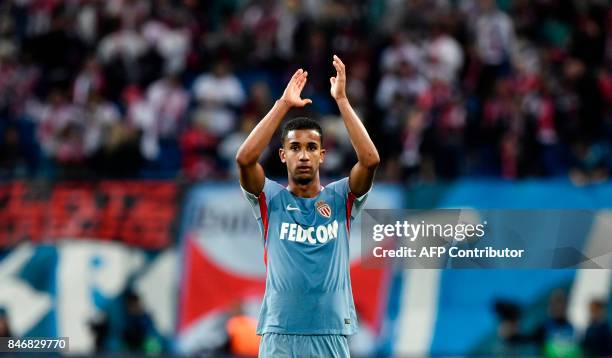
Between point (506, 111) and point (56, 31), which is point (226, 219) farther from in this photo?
point (56, 31)

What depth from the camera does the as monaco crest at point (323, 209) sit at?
6.80m

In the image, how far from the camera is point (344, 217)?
6.89 meters

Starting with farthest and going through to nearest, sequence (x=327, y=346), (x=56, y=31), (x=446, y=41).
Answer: (x=56, y=31) → (x=446, y=41) → (x=327, y=346)

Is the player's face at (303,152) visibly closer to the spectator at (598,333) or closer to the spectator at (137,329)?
the spectator at (598,333)

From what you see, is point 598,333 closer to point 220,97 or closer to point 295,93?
point 220,97

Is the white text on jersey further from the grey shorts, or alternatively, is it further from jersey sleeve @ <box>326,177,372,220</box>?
the grey shorts

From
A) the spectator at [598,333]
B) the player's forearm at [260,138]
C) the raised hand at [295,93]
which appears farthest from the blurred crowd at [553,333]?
the player's forearm at [260,138]

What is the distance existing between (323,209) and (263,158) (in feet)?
25.0

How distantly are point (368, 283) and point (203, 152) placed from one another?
3.53 m

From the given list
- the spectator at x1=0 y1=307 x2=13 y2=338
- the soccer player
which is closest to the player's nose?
the soccer player

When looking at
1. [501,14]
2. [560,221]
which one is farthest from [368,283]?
[501,14]

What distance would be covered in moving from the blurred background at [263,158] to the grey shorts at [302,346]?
6.29 metres

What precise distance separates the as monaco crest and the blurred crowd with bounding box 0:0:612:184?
743cm

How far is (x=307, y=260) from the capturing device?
6.65m
